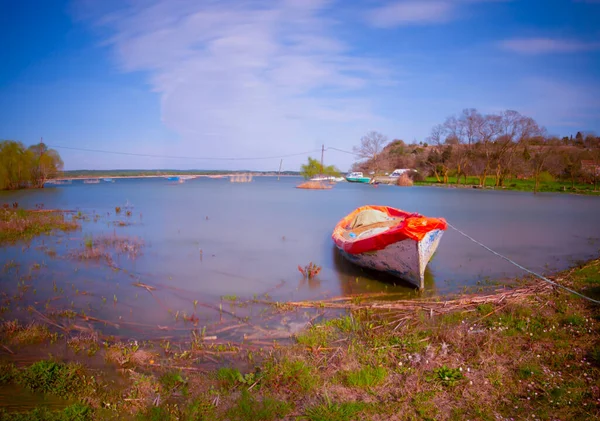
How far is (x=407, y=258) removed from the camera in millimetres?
8680

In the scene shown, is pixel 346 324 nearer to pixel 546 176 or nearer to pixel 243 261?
pixel 243 261

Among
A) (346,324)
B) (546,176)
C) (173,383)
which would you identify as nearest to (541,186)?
(546,176)

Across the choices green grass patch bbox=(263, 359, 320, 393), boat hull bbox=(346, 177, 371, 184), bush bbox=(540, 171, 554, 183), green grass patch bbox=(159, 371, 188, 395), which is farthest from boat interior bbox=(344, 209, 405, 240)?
boat hull bbox=(346, 177, 371, 184)

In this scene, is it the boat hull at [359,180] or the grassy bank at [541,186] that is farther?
the boat hull at [359,180]

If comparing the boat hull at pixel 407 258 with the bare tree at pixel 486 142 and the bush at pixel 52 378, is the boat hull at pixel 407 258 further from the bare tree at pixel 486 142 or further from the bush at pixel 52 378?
the bare tree at pixel 486 142

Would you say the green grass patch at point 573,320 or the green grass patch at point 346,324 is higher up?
the green grass patch at point 573,320

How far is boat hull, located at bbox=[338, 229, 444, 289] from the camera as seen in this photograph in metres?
8.42

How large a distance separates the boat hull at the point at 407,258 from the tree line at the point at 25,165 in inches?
1717

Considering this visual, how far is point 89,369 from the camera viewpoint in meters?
5.14

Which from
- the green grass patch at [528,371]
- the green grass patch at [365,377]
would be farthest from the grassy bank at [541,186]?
the green grass patch at [365,377]

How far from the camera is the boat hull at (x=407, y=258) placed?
8.42 metres

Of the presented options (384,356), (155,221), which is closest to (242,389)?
(384,356)

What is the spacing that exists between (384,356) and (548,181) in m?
53.2

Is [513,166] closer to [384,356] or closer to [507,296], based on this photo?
[507,296]
